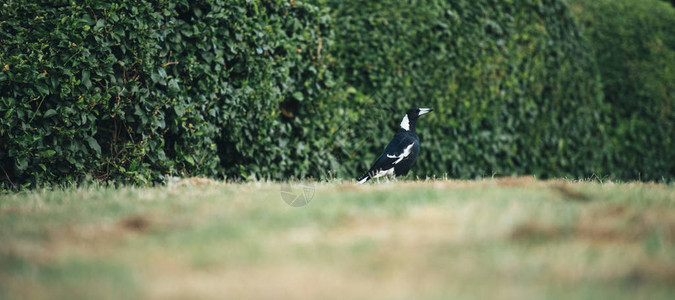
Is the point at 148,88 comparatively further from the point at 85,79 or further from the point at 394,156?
the point at 394,156

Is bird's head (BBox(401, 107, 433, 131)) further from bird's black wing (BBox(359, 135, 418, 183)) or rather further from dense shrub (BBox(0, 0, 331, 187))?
dense shrub (BBox(0, 0, 331, 187))

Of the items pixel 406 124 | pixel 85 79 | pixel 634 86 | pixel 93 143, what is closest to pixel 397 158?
pixel 406 124

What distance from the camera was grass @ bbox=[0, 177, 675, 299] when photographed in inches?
135

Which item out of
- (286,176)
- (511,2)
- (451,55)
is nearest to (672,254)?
(286,176)

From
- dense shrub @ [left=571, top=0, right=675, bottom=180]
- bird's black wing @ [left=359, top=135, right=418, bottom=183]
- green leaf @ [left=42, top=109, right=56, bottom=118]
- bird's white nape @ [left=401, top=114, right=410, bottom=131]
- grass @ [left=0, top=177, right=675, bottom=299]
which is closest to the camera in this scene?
grass @ [left=0, top=177, right=675, bottom=299]

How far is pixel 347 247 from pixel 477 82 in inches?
245

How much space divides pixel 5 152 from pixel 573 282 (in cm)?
505

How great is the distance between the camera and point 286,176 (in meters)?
8.23

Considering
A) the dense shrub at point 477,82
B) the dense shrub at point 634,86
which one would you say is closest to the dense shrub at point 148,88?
the dense shrub at point 477,82

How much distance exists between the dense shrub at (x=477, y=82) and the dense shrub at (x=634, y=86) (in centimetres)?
71

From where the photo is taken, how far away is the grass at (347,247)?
3.44 m

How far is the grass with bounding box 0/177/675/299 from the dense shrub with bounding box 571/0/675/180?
6831 mm

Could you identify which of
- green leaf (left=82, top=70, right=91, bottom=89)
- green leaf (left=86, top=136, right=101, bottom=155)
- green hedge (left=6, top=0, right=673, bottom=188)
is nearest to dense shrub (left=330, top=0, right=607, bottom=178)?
green hedge (left=6, top=0, right=673, bottom=188)

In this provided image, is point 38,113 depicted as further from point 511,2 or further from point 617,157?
point 617,157
